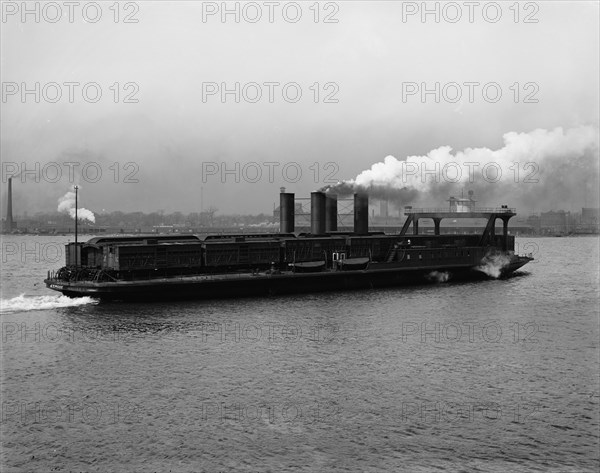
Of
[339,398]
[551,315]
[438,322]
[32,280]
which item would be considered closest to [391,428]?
[339,398]

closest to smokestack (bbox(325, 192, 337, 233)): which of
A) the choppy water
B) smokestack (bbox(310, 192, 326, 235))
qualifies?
smokestack (bbox(310, 192, 326, 235))

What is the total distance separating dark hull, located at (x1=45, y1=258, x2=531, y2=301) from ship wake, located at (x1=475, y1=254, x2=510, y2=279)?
3057 mm

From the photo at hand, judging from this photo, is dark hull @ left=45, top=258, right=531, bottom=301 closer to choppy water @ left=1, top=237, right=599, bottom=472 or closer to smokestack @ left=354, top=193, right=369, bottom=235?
choppy water @ left=1, top=237, right=599, bottom=472

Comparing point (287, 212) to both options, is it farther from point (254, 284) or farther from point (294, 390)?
point (294, 390)

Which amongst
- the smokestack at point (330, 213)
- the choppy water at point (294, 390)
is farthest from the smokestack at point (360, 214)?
the choppy water at point (294, 390)

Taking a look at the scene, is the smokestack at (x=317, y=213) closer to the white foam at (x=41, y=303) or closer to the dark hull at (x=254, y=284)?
the dark hull at (x=254, y=284)

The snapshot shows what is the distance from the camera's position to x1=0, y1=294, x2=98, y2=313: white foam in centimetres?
5025

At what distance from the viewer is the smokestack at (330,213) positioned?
294ft

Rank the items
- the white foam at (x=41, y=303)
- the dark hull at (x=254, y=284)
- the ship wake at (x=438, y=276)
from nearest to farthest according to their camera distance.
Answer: the white foam at (x=41, y=303) < the dark hull at (x=254, y=284) < the ship wake at (x=438, y=276)

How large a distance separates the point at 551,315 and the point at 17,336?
42046 millimetres

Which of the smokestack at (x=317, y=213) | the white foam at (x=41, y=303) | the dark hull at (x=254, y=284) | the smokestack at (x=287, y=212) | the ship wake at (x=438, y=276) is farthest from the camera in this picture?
the smokestack at (x=287, y=212)

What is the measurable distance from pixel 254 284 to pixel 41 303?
19659 millimetres

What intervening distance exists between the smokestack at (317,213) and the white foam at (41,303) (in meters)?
39.7

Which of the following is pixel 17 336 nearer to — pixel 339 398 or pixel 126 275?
pixel 126 275
